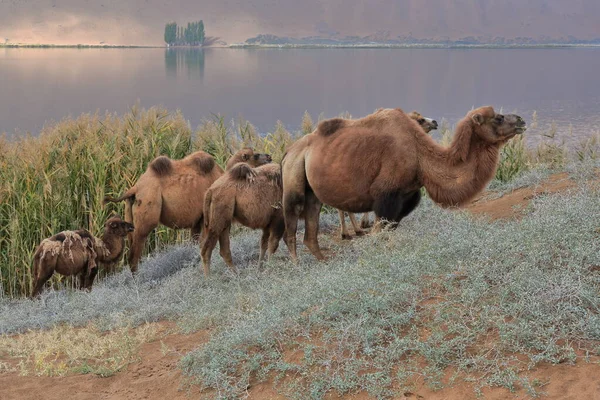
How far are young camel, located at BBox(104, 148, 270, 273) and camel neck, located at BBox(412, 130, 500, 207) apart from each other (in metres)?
3.98

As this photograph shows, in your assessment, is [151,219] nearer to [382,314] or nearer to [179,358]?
[179,358]

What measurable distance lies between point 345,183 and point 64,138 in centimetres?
654

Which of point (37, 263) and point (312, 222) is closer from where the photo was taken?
point (312, 222)

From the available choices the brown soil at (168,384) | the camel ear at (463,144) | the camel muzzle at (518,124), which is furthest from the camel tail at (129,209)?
the camel muzzle at (518,124)

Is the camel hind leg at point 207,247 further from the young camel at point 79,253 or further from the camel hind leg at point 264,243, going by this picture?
the young camel at point 79,253

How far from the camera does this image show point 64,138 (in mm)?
13039

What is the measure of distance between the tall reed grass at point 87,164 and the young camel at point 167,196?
126 cm

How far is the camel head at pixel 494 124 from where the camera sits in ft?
27.7

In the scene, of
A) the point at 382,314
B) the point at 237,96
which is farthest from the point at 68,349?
the point at 237,96

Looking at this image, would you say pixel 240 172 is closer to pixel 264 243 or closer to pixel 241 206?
pixel 241 206

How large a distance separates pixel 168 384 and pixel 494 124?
16.3 ft

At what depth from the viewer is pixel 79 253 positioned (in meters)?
10.2

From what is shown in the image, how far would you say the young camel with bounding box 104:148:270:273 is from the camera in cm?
1079

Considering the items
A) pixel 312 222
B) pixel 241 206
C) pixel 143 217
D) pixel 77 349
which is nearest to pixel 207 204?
pixel 241 206
